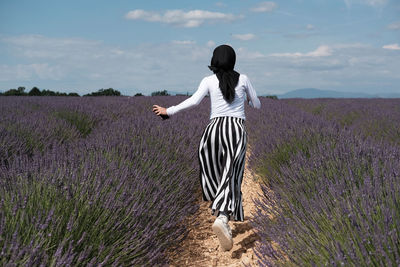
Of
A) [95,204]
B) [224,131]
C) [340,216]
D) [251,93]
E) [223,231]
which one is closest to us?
[340,216]

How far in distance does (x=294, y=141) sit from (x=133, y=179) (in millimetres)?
2133

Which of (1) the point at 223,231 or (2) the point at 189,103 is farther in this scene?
(2) the point at 189,103

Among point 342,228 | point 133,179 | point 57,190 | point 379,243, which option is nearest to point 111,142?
point 133,179

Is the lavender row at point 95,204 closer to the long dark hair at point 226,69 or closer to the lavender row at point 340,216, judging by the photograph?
the lavender row at point 340,216

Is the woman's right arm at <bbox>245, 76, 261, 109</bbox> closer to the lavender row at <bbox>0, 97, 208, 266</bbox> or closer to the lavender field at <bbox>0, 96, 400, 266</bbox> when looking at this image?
the lavender field at <bbox>0, 96, 400, 266</bbox>

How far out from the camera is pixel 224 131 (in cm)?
262

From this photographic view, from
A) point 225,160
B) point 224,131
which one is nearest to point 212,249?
point 225,160

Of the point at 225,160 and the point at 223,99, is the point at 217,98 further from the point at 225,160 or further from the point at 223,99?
the point at 225,160

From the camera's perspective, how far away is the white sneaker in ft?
8.00

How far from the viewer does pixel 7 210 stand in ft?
5.32

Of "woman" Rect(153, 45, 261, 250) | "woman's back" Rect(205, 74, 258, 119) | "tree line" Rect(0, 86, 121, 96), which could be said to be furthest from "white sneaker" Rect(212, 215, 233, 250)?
"tree line" Rect(0, 86, 121, 96)

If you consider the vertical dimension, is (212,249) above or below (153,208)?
below

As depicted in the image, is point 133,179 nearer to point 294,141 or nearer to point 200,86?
point 200,86

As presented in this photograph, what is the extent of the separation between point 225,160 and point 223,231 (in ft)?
1.71
